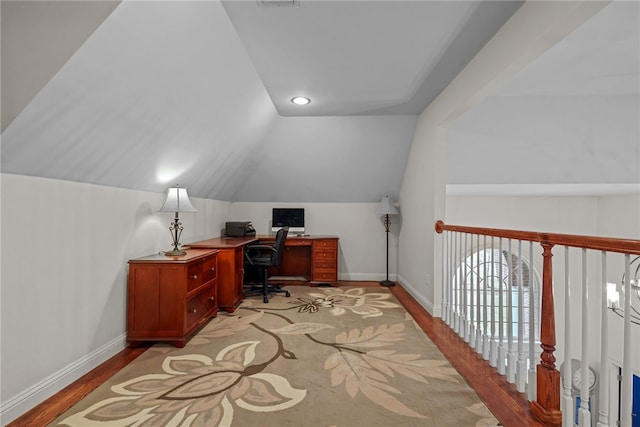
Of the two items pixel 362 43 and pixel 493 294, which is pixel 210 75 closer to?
pixel 362 43

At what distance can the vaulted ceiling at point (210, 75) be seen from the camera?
157 cm

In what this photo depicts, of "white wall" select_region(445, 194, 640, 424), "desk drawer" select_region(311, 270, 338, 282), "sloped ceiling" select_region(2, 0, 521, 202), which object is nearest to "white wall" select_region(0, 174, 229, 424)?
"sloped ceiling" select_region(2, 0, 521, 202)

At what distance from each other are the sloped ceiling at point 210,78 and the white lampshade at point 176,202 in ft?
0.57

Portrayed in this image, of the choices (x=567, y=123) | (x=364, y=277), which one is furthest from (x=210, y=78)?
(x=364, y=277)

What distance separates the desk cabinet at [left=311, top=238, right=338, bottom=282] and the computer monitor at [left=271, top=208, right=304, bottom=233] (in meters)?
0.54

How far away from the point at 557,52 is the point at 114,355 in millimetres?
4160

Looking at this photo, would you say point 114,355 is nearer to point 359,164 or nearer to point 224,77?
point 224,77

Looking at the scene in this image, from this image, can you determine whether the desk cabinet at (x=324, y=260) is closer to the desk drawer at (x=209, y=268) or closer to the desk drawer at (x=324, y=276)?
the desk drawer at (x=324, y=276)

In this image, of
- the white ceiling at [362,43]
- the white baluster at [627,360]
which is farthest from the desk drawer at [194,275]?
the white baluster at [627,360]

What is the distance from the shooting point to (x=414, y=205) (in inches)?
174

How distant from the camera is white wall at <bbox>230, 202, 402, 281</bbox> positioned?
5.58m

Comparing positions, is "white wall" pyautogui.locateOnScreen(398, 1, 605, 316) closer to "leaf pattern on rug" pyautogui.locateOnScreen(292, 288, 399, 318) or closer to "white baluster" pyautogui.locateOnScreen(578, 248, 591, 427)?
"leaf pattern on rug" pyautogui.locateOnScreen(292, 288, 399, 318)

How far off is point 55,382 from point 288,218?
3.76 m

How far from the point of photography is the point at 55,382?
1998mm
